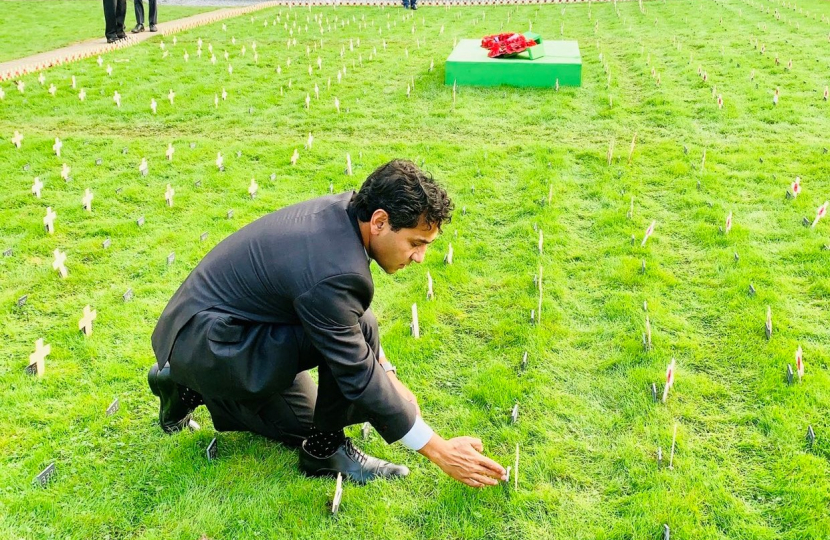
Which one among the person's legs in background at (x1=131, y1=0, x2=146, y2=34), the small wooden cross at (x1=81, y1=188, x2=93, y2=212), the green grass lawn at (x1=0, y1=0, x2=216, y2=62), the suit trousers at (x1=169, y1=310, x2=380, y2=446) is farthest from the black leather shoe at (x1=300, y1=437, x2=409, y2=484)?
the person's legs in background at (x1=131, y1=0, x2=146, y2=34)

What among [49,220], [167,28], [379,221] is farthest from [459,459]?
[167,28]

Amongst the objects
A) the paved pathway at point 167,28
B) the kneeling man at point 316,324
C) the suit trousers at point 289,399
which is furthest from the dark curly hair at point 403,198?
the paved pathway at point 167,28

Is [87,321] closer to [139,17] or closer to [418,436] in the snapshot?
[418,436]

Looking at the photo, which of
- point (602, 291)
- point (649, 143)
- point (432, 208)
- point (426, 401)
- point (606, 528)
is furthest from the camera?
point (649, 143)

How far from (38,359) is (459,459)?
2.89 m

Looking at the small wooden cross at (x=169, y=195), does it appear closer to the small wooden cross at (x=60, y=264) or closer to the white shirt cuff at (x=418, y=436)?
the small wooden cross at (x=60, y=264)

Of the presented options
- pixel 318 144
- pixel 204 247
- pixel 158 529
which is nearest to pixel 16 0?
pixel 318 144

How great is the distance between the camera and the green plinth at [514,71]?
1038 cm

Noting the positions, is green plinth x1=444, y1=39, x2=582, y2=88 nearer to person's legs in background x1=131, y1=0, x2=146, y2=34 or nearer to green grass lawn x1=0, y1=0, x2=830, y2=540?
green grass lawn x1=0, y1=0, x2=830, y2=540

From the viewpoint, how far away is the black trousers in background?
14.2 metres

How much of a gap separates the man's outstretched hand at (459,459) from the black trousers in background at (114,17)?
47.0ft

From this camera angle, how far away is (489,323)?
193 inches

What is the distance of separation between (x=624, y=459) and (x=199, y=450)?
2354 mm

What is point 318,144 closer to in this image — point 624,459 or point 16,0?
point 624,459
